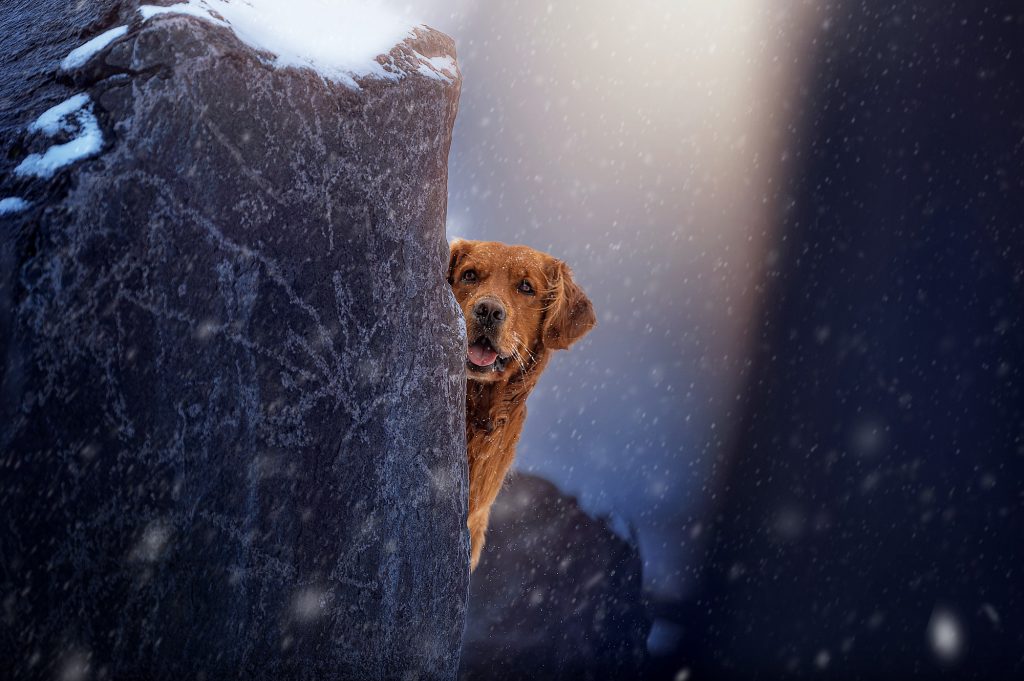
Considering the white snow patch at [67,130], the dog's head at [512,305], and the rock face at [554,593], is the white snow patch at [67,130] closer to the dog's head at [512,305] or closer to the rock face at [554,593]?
the dog's head at [512,305]

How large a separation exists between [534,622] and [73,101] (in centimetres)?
702

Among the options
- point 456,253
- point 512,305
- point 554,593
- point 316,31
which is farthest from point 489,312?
point 554,593

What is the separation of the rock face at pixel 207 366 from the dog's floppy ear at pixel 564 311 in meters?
1.51

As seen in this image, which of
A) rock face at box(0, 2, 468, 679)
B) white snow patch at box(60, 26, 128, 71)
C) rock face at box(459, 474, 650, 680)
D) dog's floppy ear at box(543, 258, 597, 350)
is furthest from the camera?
rock face at box(459, 474, 650, 680)

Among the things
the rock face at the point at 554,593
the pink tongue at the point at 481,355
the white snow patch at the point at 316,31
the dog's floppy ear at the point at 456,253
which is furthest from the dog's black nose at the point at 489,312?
the rock face at the point at 554,593

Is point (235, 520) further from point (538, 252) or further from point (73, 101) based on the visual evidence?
point (538, 252)

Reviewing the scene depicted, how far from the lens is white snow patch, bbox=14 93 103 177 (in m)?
1.45

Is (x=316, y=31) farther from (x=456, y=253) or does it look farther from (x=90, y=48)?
(x=456, y=253)

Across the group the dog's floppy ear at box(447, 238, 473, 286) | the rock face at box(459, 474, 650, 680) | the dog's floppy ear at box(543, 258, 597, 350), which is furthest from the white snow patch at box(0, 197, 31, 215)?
the rock face at box(459, 474, 650, 680)

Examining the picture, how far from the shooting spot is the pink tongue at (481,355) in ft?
9.17

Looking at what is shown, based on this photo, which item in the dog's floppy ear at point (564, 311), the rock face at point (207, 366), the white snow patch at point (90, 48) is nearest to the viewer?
the rock face at point (207, 366)

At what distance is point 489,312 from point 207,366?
1392 millimetres

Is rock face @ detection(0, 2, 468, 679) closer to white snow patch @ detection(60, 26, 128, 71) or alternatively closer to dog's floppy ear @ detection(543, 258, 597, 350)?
white snow patch @ detection(60, 26, 128, 71)

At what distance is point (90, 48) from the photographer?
158 cm
